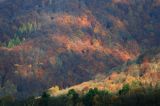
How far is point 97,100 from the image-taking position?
639 ft

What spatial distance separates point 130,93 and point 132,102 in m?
10.7

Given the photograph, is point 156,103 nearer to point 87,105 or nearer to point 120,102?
point 120,102

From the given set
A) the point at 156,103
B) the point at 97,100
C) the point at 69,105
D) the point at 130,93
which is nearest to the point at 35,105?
the point at 69,105

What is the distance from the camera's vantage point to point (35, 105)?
7766 inches

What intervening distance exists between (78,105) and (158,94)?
Answer: 109 ft

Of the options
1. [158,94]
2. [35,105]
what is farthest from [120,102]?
[35,105]

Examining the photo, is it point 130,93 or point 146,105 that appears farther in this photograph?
point 130,93

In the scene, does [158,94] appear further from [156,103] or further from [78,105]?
[78,105]

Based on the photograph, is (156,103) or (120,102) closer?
(156,103)

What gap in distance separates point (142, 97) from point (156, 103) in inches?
632

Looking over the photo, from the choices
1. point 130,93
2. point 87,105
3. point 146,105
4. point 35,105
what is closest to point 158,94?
point 146,105

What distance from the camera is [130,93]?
19975 centimetres

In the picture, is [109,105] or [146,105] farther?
[109,105]

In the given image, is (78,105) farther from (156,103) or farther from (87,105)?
(156,103)
